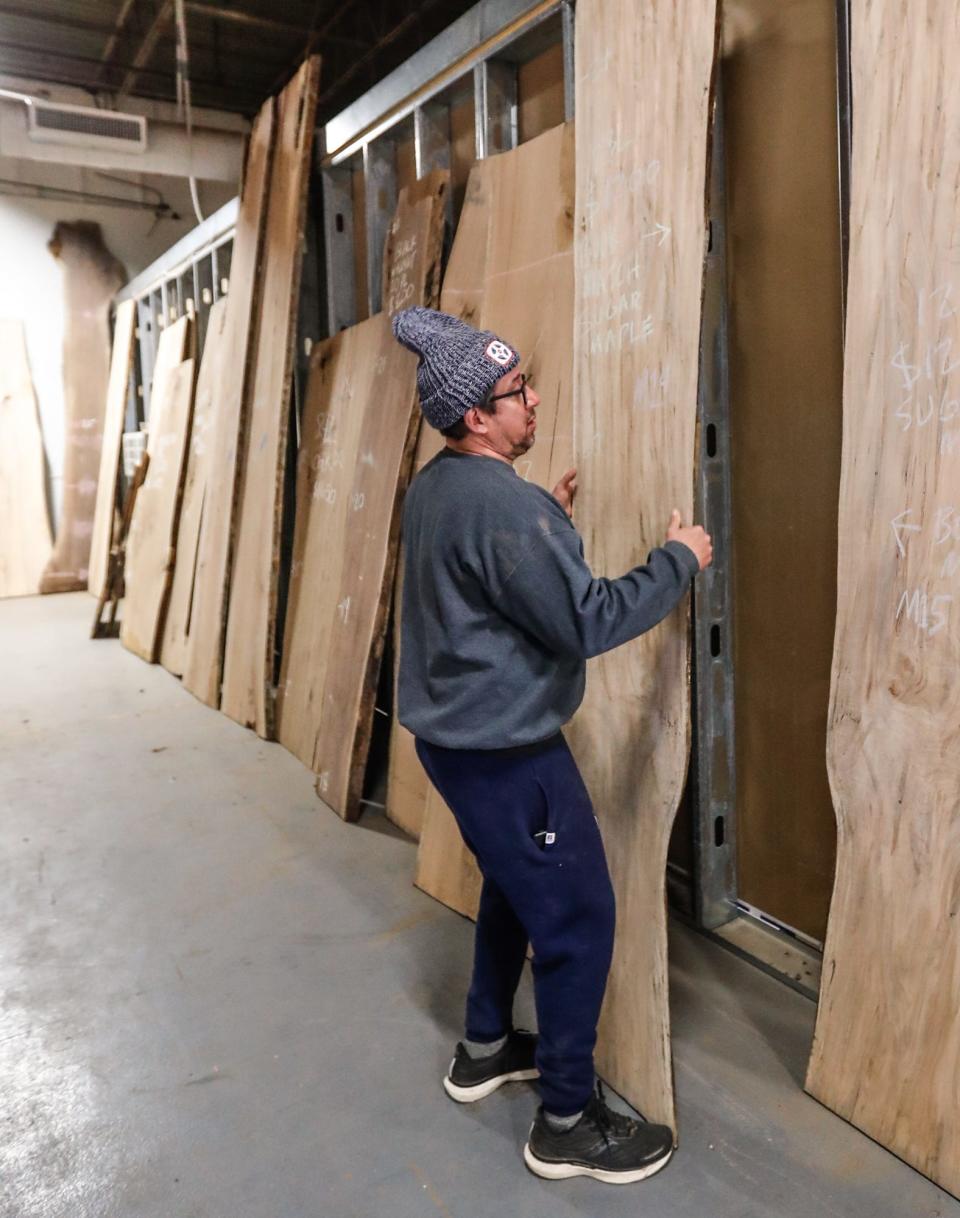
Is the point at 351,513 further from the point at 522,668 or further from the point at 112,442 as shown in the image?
the point at 112,442

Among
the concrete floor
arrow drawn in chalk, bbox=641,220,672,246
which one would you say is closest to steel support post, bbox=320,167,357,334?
the concrete floor

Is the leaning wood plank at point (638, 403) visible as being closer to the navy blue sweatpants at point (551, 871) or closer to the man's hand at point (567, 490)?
the man's hand at point (567, 490)

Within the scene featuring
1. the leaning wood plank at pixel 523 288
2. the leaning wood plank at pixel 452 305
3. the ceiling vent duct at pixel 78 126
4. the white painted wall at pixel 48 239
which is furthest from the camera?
the white painted wall at pixel 48 239

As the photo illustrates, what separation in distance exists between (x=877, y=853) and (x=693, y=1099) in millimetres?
609

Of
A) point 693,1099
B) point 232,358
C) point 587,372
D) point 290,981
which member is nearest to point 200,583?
point 232,358

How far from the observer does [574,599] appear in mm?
1368

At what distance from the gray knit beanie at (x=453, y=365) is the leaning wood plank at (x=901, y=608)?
2.00ft

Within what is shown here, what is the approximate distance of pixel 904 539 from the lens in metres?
1.47

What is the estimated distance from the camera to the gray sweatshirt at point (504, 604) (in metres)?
1.38

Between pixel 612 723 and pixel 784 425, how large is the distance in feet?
2.62

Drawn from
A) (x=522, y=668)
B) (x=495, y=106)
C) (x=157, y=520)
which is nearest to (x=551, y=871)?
(x=522, y=668)

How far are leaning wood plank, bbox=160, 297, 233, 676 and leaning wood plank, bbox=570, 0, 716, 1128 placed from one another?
131 inches

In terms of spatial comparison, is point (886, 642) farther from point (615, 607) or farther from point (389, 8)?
point (389, 8)

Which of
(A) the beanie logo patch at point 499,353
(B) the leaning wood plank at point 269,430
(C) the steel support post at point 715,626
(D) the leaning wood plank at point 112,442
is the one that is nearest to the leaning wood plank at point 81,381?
(D) the leaning wood plank at point 112,442
